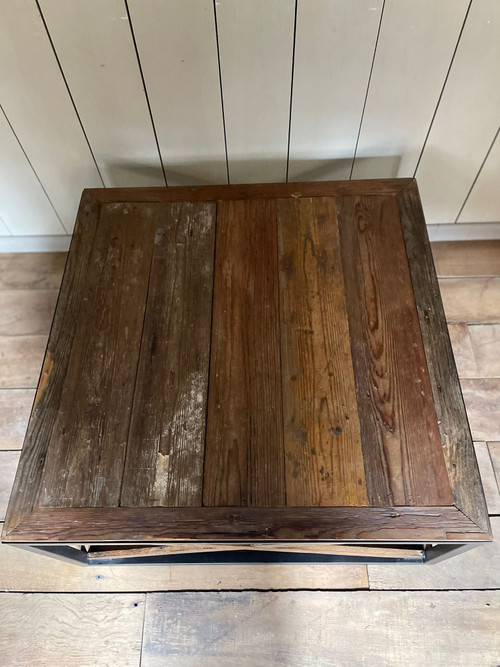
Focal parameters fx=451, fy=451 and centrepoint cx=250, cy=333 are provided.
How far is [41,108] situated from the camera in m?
1.00

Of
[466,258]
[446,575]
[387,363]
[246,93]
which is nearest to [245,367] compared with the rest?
[387,363]

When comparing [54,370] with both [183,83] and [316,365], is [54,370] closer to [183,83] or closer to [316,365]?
[316,365]

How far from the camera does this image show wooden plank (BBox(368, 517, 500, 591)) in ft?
3.35

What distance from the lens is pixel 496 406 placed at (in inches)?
47.4

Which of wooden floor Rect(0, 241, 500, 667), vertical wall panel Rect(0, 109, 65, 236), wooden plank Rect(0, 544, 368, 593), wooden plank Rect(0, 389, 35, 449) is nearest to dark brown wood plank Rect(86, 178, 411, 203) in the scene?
vertical wall panel Rect(0, 109, 65, 236)

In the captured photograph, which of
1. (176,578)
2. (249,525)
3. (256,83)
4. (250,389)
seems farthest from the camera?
(176,578)

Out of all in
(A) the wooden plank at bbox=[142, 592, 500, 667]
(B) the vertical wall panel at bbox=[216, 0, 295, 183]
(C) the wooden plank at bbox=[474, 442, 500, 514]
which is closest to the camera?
(B) the vertical wall panel at bbox=[216, 0, 295, 183]

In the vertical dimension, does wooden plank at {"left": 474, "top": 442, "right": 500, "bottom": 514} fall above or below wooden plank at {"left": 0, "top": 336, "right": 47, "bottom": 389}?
below

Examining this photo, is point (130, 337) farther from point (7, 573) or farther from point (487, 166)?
point (487, 166)

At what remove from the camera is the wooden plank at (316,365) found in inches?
27.4

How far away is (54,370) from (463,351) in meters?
1.07

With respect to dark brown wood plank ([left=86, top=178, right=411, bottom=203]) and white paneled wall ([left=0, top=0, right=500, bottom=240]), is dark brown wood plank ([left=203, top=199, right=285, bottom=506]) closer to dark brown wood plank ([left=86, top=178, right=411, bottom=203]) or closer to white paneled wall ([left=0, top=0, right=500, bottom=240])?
dark brown wood plank ([left=86, top=178, right=411, bottom=203])

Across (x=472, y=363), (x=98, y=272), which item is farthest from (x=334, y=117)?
(x=472, y=363)

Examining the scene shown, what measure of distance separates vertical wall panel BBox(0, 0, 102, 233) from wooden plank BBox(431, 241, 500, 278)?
1.04 meters
